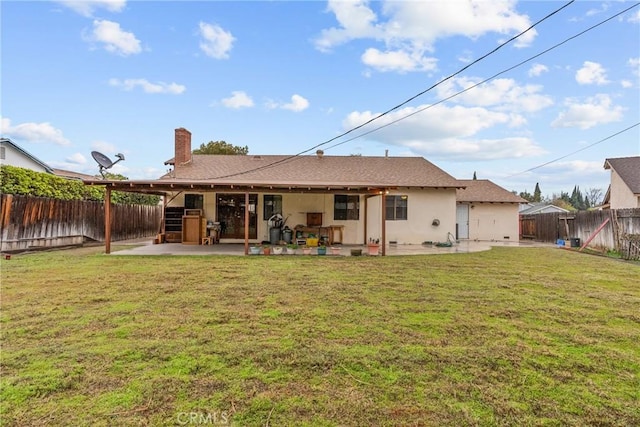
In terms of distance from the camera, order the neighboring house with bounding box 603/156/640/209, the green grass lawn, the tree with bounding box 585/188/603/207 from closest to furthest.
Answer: the green grass lawn
the neighboring house with bounding box 603/156/640/209
the tree with bounding box 585/188/603/207

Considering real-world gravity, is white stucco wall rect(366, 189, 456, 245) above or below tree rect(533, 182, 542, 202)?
below

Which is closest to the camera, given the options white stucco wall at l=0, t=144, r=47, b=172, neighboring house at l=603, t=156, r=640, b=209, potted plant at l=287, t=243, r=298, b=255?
potted plant at l=287, t=243, r=298, b=255

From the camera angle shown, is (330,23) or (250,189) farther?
(330,23)

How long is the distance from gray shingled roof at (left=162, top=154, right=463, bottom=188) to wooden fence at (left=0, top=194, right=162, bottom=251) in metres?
2.93

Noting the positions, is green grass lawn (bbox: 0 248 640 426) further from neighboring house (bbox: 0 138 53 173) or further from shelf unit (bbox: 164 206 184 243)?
neighboring house (bbox: 0 138 53 173)

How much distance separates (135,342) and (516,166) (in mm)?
30388

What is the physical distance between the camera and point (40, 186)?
38.3 ft

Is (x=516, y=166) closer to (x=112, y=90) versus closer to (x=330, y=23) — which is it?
(x=330, y=23)

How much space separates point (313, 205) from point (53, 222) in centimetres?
893

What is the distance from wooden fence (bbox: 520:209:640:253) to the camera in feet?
36.5

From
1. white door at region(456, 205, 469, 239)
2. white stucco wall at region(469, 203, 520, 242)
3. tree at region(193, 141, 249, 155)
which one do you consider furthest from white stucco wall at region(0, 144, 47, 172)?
white stucco wall at region(469, 203, 520, 242)

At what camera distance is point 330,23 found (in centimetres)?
1170

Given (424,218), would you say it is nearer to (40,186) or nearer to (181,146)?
(181,146)

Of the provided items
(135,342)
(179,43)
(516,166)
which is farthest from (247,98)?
(516,166)
